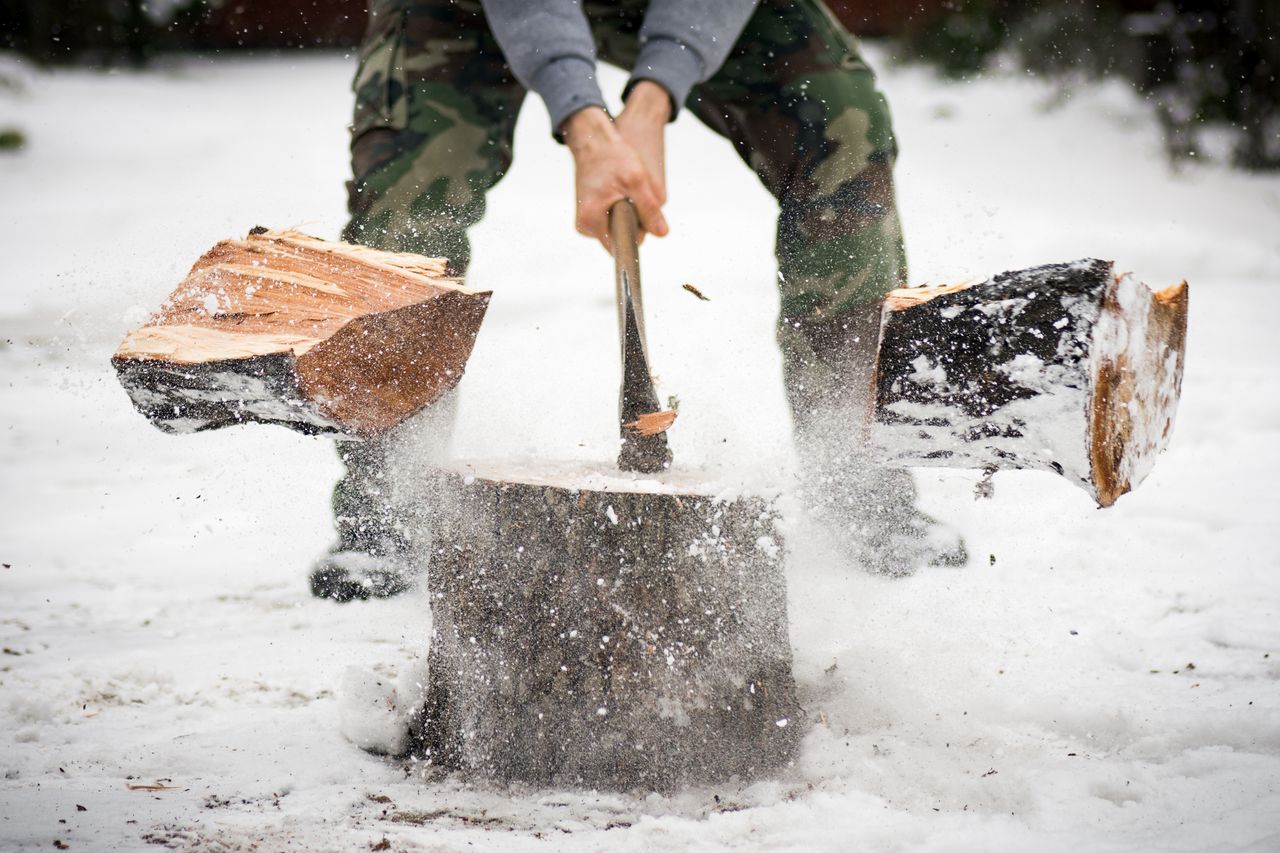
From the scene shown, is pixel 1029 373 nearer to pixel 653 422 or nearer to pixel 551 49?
pixel 653 422

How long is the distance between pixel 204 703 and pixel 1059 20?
298 inches

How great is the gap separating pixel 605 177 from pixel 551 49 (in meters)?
0.30

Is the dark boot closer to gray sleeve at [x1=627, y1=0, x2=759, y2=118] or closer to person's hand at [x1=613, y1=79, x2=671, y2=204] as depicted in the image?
person's hand at [x1=613, y1=79, x2=671, y2=204]

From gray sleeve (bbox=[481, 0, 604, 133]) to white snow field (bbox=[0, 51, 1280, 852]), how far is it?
1.75 ft

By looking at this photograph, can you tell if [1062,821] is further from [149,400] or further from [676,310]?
Result: [676,310]

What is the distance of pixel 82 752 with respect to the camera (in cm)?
138

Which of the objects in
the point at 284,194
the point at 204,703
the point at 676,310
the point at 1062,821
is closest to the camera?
the point at 1062,821

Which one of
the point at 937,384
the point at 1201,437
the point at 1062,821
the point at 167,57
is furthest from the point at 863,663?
the point at 167,57

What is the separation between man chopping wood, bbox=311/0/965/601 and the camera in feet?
6.03

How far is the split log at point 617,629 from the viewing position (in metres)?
1.28

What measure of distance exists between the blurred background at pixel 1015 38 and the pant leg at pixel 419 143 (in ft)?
17.9

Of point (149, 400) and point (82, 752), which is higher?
point (149, 400)

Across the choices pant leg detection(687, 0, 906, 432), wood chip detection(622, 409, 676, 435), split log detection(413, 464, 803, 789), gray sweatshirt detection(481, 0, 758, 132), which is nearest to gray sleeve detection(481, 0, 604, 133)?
gray sweatshirt detection(481, 0, 758, 132)

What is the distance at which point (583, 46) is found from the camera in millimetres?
1815
